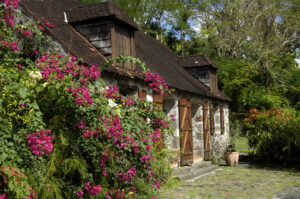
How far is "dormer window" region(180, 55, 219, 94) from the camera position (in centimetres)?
1255

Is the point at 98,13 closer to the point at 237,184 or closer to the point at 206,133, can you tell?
the point at 237,184

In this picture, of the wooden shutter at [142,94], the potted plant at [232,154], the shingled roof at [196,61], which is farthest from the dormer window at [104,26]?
the shingled roof at [196,61]

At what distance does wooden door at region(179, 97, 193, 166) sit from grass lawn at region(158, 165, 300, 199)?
3.54 ft

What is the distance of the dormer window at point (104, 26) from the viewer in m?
6.65

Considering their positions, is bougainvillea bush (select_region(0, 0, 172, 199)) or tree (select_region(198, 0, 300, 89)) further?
tree (select_region(198, 0, 300, 89))

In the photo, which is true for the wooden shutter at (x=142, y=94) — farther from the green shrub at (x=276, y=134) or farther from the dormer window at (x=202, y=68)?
the dormer window at (x=202, y=68)

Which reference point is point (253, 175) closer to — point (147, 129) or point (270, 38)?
point (147, 129)

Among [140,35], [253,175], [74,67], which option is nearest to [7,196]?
[74,67]

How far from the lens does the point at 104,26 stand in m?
6.79

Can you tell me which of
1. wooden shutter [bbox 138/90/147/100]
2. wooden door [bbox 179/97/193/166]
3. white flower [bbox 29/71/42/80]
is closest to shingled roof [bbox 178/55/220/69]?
wooden door [bbox 179/97/193/166]

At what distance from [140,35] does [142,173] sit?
28.4 ft

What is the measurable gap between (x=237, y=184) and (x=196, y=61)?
6815mm

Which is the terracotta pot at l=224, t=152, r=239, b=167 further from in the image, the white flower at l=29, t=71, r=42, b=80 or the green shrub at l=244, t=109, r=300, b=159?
the white flower at l=29, t=71, r=42, b=80

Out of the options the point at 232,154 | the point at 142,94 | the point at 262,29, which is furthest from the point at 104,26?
the point at 262,29
